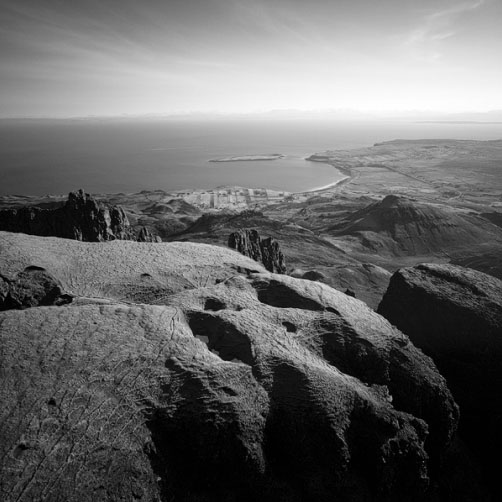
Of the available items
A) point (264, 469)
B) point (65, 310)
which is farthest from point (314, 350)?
point (65, 310)

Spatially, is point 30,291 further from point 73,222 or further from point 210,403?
point 73,222

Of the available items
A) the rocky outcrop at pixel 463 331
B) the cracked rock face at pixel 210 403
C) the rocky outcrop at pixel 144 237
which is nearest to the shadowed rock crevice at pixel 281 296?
the cracked rock face at pixel 210 403

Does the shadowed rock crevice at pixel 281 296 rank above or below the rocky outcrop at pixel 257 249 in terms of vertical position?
above

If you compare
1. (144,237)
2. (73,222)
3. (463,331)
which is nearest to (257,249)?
(144,237)

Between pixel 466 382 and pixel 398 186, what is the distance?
177149 millimetres

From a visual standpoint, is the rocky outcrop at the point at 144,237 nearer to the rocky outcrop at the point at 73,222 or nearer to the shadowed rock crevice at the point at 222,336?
the rocky outcrop at the point at 73,222

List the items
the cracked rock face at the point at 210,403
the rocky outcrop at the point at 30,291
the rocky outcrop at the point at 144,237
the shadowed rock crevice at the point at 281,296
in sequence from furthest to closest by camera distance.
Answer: the rocky outcrop at the point at 144,237 → the shadowed rock crevice at the point at 281,296 → the rocky outcrop at the point at 30,291 → the cracked rock face at the point at 210,403

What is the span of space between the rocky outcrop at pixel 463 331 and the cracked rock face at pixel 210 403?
17.2 ft

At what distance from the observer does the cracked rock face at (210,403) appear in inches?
498

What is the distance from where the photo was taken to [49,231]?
5297cm

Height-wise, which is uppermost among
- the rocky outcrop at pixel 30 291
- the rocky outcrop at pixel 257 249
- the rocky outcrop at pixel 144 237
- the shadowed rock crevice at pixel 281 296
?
the rocky outcrop at pixel 30 291

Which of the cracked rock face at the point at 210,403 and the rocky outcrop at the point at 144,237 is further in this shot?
the rocky outcrop at the point at 144,237

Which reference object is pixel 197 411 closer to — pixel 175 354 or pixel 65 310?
pixel 175 354

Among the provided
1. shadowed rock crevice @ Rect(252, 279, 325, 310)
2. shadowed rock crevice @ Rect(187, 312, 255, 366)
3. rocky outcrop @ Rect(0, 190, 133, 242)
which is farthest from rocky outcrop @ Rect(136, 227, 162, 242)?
shadowed rock crevice @ Rect(187, 312, 255, 366)
